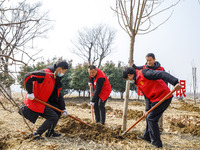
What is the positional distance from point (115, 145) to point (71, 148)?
778 millimetres

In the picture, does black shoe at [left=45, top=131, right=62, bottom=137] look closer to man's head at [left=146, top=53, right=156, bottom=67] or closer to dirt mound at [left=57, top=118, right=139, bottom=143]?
dirt mound at [left=57, top=118, right=139, bottom=143]

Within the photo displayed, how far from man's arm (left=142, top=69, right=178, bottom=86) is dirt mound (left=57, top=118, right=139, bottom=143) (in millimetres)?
1348

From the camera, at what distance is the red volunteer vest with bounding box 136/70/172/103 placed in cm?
310

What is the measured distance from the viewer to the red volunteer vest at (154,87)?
10.2 feet

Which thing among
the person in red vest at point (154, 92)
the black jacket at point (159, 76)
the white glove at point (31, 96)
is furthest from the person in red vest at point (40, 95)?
the black jacket at point (159, 76)

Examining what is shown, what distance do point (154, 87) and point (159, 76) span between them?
35cm

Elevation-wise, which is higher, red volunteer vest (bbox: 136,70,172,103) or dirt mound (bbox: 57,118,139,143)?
red volunteer vest (bbox: 136,70,172,103)

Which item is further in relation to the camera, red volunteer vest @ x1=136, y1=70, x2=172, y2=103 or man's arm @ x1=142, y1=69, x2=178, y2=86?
red volunteer vest @ x1=136, y1=70, x2=172, y2=103

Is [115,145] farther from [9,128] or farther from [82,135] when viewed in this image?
[9,128]

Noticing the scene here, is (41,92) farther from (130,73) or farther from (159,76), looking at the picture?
(159,76)

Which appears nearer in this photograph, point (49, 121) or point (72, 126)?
point (49, 121)

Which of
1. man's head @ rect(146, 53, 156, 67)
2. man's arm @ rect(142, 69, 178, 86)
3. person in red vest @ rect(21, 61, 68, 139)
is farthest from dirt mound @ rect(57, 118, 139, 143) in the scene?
man's head @ rect(146, 53, 156, 67)

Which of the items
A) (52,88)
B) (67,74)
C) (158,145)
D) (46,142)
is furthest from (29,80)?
(67,74)

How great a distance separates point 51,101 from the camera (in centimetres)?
367
